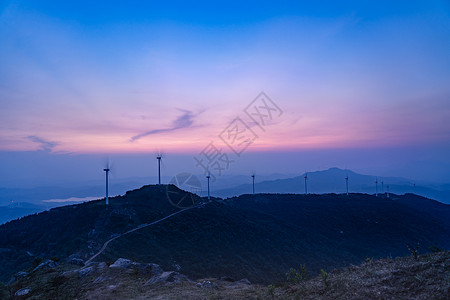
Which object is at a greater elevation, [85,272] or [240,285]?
[85,272]

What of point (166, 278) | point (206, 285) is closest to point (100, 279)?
point (166, 278)

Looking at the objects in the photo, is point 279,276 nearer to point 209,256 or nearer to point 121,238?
point 209,256

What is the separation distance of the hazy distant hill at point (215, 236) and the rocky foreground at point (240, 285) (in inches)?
550

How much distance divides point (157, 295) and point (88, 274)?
692 cm

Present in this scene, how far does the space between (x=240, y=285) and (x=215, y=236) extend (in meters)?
32.1

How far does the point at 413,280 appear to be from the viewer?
919cm

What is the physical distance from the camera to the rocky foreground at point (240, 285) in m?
9.02

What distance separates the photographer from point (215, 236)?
4534 cm

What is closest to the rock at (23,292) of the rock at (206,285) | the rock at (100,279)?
the rock at (100,279)

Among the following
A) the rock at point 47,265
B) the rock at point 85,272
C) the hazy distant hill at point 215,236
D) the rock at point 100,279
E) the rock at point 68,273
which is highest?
the rock at point 100,279

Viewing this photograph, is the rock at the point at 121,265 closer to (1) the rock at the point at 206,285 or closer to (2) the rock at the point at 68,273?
(2) the rock at the point at 68,273

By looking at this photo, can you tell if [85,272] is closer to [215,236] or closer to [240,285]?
[240,285]

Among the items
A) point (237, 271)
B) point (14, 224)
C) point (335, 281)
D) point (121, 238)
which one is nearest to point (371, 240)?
point (237, 271)

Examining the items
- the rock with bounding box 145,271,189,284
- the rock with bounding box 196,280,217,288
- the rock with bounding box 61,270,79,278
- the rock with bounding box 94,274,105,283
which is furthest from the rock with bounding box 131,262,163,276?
the rock with bounding box 61,270,79,278
